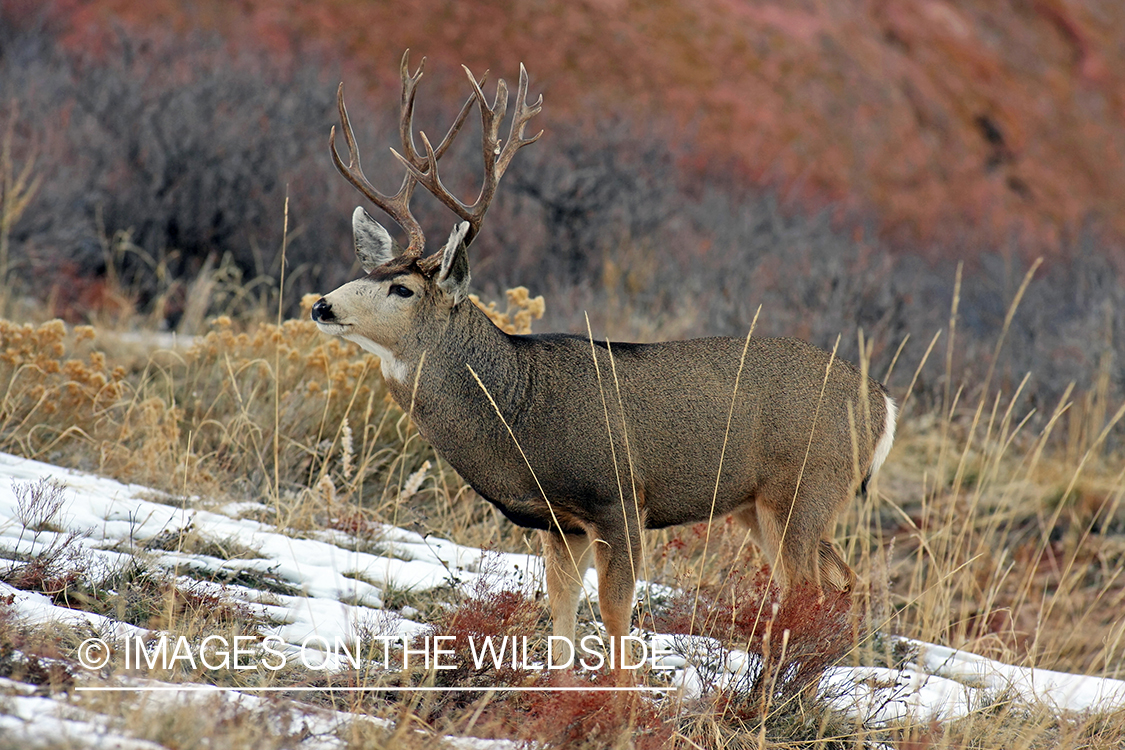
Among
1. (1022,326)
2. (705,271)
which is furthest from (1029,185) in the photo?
(705,271)

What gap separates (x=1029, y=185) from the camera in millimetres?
19797

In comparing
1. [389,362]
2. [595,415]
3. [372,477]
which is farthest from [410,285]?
[372,477]

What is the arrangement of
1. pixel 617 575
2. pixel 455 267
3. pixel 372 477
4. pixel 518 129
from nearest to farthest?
pixel 617 575 → pixel 455 267 → pixel 518 129 → pixel 372 477

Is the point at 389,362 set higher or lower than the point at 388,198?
lower

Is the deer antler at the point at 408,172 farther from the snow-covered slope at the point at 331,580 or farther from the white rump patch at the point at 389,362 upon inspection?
the snow-covered slope at the point at 331,580

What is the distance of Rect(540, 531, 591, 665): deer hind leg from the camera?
14.4 feet

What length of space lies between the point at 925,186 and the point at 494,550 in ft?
52.7

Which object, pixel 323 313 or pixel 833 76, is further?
pixel 833 76

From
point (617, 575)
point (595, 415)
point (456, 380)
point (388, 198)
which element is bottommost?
point (617, 575)

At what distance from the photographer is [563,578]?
4398 millimetres

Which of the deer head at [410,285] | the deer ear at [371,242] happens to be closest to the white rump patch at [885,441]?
the deer head at [410,285]

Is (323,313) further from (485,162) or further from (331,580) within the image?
(331,580)

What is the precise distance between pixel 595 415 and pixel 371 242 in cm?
125

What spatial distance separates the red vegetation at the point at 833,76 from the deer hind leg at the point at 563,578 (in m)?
11.5
